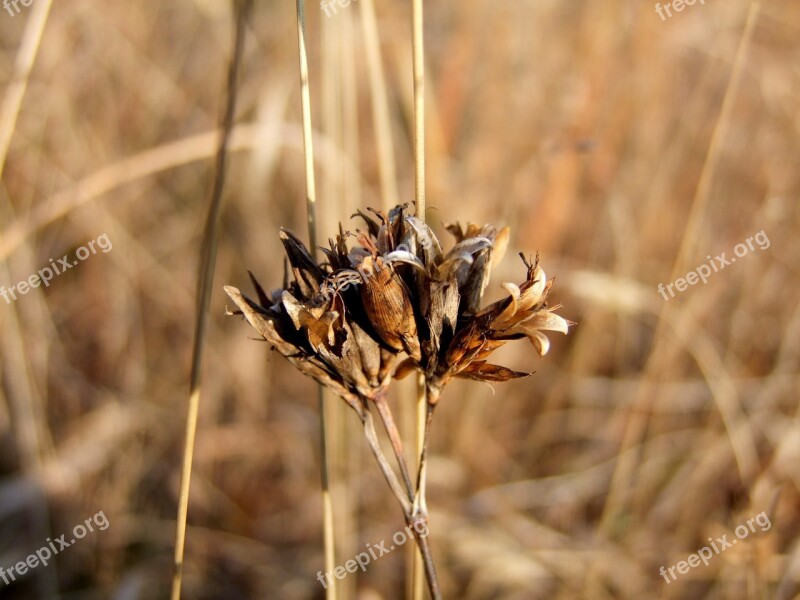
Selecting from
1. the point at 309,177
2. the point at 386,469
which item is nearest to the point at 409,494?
the point at 386,469

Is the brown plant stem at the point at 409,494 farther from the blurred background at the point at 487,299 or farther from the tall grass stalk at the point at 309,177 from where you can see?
the blurred background at the point at 487,299

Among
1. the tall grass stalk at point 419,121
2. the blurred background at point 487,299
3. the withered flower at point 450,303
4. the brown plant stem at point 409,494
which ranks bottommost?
the brown plant stem at point 409,494

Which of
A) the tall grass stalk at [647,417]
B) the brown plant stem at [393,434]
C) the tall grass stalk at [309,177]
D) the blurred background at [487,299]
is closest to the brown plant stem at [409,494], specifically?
the brown plant stem at [393,434]

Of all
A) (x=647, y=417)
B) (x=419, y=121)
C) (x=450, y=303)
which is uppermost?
(x=647, y=417)

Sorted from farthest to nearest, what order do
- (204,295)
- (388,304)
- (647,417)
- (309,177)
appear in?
(647,417) < (204,295) < (309,177) < (388,304)

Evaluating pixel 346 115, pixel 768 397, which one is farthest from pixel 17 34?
pixel 768 397

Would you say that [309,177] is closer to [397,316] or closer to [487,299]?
[397,316]
